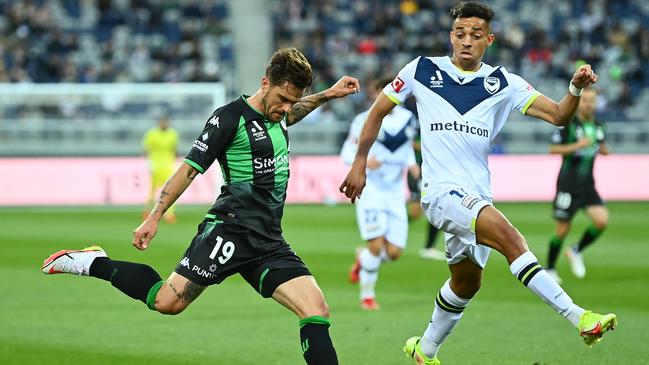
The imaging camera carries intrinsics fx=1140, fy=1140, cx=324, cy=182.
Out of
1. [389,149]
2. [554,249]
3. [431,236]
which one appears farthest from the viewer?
[431,236]

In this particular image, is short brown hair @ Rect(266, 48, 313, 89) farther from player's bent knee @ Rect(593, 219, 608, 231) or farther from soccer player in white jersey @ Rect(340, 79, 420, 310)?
player's bent knee @ Rect(593, 219, 608, 231)

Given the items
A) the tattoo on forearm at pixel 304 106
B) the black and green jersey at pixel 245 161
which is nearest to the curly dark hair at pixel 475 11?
the tattoo on forearm at pixel 304 106

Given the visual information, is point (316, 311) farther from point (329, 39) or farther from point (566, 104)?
point (329, 39)

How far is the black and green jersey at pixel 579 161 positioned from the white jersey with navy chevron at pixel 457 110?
270 inches

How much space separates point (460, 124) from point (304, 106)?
1.07 m

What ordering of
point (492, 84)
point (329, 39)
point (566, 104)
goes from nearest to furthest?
point (566, 104) < point (492, 84) < point (329, 39)

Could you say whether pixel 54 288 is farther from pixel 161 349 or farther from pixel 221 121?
pixel 221 121

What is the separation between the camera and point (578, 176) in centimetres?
1461

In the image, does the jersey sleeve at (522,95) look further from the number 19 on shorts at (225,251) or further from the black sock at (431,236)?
the black sock at (431,236)

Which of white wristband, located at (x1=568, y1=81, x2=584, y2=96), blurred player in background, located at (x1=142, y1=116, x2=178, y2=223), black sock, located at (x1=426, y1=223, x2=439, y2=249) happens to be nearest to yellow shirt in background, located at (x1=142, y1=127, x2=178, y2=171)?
blurred player in background, located at (x1=142, y1=116, x2=178, y2=223)

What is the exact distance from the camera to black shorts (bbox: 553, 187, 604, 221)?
47.5ft

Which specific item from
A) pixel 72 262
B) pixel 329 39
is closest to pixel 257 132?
pixel 72 262

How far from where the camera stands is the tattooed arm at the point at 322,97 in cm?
767

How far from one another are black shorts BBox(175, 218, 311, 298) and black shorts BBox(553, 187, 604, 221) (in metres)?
7.92
